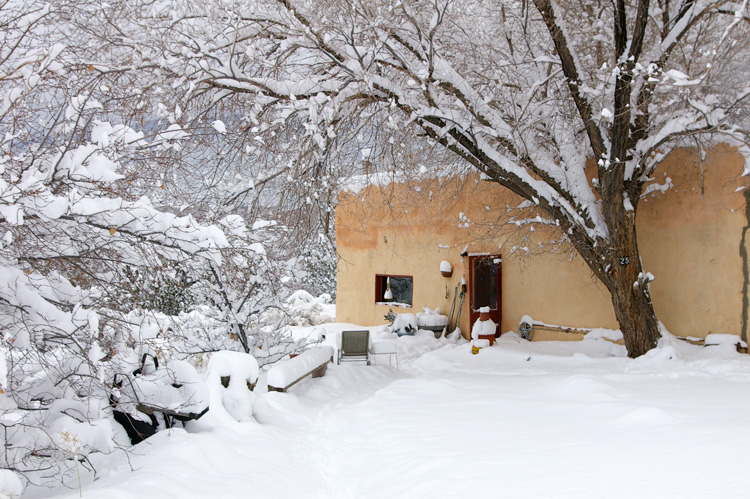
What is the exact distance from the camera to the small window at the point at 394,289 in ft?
45.0

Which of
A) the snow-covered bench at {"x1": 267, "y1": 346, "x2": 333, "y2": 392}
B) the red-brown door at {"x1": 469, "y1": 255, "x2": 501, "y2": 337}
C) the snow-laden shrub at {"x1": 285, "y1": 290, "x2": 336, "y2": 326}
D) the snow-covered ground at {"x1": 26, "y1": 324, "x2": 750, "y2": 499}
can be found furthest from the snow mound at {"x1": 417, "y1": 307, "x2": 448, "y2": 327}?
the snow-laden shrub at {"x1": 285, "y1": 290, "x2": 336, "y2": 326}

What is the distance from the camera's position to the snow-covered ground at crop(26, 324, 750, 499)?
3193mm

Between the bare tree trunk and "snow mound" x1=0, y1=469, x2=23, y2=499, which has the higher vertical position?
the bare tree trunk

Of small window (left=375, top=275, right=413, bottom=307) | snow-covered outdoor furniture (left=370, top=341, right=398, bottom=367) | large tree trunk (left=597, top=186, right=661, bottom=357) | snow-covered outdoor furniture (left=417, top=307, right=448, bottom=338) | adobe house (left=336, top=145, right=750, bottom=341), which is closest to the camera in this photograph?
large tree trunk (left=597, top=186, right=661, bottom=357)

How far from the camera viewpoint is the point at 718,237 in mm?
7641

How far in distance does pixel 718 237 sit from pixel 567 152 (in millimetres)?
2526

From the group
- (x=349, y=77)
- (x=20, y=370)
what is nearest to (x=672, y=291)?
(x=349, y=77)

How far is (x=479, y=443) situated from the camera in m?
4.21

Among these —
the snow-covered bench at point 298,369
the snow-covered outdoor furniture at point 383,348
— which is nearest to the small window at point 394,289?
the snow-covered outdoor furniture at point 383,348

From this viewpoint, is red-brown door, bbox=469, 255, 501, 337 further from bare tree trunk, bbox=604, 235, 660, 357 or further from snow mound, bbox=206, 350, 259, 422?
snow mound, bbox=206, 350, 259, 422

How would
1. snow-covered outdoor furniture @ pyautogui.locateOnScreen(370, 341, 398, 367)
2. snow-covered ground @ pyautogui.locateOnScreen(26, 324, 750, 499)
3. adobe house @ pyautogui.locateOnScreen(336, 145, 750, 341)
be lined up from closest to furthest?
snow-covered ground @ pyautogui.locateOnScreen(26, 324, 750, 499) < adobe house @ pyautogui.locateOnScreen(336, 145, 750, 341) < snow-covered outdoor furniture @ pyautogui.locateOnScreen(370, 341, 398, 367)

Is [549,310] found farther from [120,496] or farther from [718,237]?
[120,496]

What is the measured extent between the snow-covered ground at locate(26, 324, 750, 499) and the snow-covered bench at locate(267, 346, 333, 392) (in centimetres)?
14

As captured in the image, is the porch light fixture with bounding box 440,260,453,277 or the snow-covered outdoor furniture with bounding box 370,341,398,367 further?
the porch light fixture with bounding box 440,260,453,277
